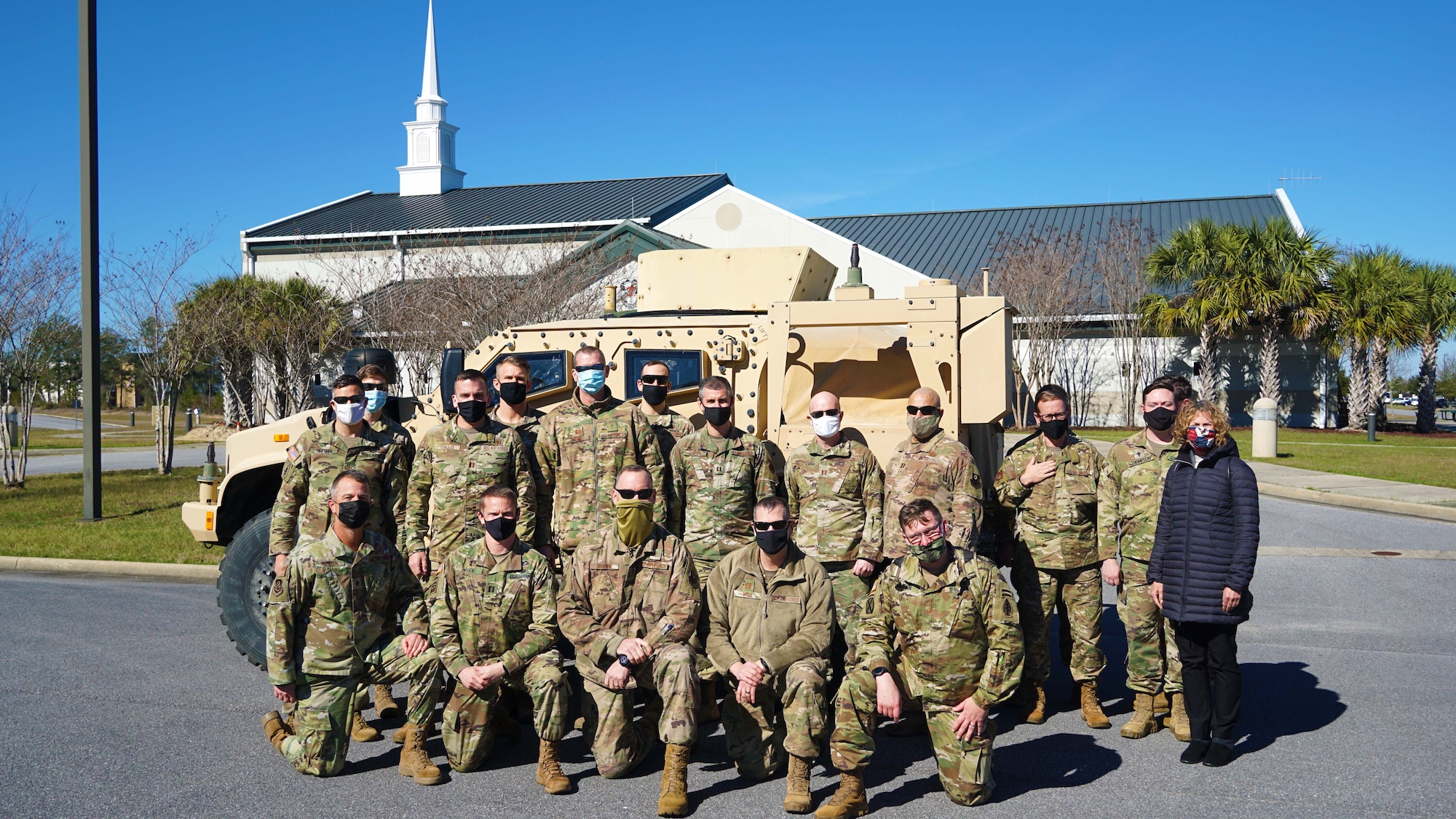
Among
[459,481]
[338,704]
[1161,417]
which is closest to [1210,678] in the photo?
[1161,417]

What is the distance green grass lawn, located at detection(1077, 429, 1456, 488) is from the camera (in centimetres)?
1812

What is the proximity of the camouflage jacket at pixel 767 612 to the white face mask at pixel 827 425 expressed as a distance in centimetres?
95

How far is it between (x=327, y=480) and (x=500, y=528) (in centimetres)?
144

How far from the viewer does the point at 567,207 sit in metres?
35.9

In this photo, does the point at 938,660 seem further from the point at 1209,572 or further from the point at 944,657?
the point at 1209,572

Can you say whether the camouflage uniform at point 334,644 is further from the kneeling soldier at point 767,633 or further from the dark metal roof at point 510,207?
the dark metal roof at point 510,207

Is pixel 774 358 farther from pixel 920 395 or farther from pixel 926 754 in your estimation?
pixel 926 754

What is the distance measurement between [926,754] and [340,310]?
18.0m

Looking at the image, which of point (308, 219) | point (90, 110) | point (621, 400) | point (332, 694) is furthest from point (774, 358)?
point (308, 219)

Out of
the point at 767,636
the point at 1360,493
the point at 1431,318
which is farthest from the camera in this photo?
the point at 1431,318

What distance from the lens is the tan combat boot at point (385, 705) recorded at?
233 inches

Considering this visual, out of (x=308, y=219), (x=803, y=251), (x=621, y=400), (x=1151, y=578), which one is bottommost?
(x=1151, y=578)

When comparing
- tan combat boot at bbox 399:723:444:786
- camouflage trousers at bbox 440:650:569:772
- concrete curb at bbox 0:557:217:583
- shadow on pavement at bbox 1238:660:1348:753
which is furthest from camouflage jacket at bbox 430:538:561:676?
concrete curb at bbox 0:557:217:583

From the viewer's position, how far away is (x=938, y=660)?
483 centimetres
